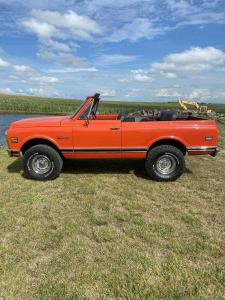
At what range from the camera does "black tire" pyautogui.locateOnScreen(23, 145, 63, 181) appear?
23.2 ft

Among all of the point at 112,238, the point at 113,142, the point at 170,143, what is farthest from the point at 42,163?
the point at 112,238

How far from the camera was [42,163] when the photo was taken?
23.7 feet

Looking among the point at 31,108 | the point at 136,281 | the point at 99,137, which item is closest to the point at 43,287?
the point at 136,281

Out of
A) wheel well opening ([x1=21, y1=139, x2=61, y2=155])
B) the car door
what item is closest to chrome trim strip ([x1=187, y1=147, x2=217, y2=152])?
the car door

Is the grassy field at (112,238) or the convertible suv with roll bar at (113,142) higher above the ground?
the convertible suv with roll bar at (113,142)

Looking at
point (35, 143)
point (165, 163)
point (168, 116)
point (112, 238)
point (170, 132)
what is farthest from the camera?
point (168, 116)

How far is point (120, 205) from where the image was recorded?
5746 millimetres

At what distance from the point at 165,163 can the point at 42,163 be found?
2.74m

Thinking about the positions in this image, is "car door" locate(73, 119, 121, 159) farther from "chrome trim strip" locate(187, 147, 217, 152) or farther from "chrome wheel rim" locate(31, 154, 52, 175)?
"chrome trim strip" locate(187, 147, 217, 152)

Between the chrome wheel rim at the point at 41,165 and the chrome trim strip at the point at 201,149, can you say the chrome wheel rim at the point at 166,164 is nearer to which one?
the chrome trim strip at the point at 201,149

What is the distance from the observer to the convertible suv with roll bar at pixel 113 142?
7047mm

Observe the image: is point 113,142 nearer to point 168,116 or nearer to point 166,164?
point 166,164

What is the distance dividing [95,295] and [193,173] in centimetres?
512

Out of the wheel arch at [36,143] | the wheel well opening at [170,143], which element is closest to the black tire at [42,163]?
the wheel arch at [36,143]
